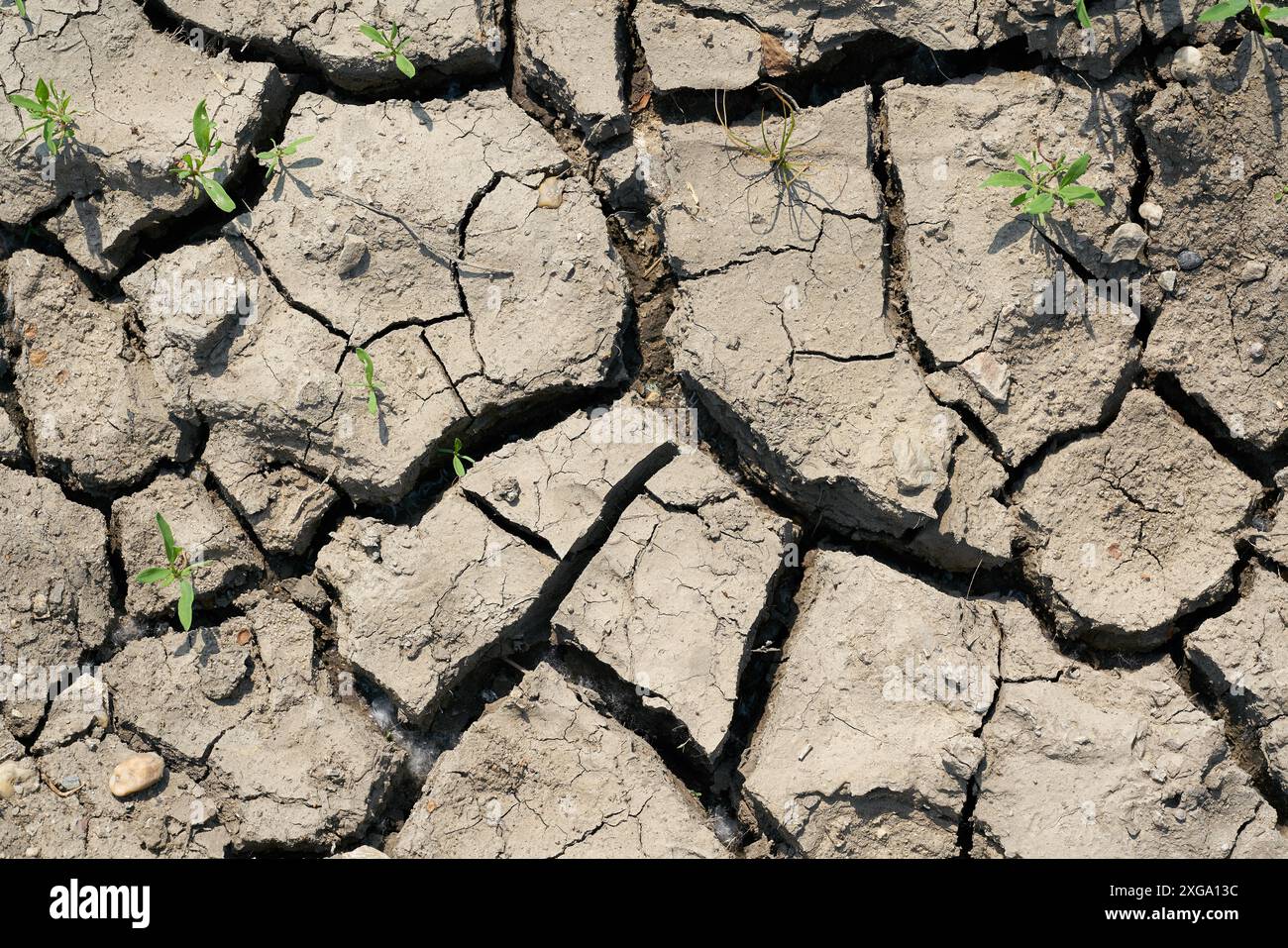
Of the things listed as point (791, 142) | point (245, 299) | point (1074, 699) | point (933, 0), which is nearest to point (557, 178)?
point (791, 142)

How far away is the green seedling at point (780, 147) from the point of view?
327 centimetres

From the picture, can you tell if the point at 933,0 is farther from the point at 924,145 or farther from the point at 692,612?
the point at 692,612

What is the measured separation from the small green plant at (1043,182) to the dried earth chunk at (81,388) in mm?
2560

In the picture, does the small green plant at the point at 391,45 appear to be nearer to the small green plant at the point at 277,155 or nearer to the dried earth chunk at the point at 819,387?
the small green plant at the point at 277,155

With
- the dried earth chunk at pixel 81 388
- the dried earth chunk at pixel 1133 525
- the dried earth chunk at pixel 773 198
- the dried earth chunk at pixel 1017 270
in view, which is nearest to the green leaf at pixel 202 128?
the dried earth chunk at pixel 81 388

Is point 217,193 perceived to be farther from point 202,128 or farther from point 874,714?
point 874,714

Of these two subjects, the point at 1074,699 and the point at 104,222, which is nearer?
the point at 1074,699

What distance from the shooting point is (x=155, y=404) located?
10.9 ft

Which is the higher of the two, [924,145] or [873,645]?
[924,145]

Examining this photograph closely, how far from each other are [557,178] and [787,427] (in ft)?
3.40

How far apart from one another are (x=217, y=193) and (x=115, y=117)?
0.44 metres

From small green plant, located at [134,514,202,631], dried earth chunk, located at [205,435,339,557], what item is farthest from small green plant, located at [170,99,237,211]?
small green plant, located at [134,514,202,631]

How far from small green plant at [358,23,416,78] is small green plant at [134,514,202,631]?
1503 millimetres

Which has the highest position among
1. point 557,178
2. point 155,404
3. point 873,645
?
point 557,178
